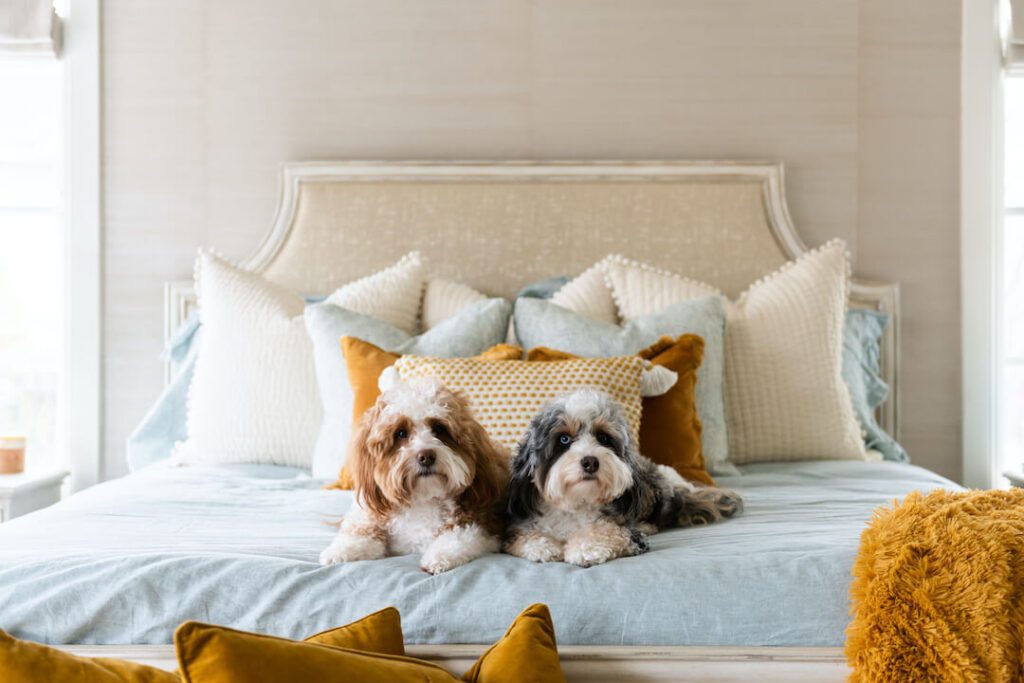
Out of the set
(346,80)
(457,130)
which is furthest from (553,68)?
(346,80)

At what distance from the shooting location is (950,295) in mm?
3107

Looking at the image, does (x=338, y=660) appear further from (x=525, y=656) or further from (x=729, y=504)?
(x=729, y=504)

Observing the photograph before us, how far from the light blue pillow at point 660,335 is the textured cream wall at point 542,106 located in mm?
897

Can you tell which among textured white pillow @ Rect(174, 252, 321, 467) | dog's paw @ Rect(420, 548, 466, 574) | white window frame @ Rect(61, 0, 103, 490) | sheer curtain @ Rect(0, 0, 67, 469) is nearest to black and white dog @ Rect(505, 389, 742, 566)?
dog's paw @ Rect(420, 548, 466, 574)

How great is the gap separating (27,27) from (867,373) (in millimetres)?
2966

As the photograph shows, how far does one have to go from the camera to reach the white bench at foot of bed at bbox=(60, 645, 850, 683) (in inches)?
54.7

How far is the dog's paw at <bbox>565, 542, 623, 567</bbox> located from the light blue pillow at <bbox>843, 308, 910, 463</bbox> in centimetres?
149

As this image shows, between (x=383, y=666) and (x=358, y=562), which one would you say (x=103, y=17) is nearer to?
(x=358, y=562)

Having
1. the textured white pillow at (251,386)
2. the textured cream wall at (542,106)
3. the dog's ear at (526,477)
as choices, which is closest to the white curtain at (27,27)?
the textured cream wall at (542,106)

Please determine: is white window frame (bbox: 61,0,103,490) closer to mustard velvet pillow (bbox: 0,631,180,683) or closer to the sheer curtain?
the sheer curtain

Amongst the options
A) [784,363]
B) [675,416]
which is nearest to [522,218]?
[784,363]

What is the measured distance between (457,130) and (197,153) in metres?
0.89

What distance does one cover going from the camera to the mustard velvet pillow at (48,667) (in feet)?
3.97

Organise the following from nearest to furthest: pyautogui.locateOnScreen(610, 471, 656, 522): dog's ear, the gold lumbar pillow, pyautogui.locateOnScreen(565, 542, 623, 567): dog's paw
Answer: pyautogui.locateOnScreen(565, 542, 623, 567): dog's paw → pyautogui.locateOnScreen(610, 471, 656, 522): dog's ear → the gold lumbar pillow
